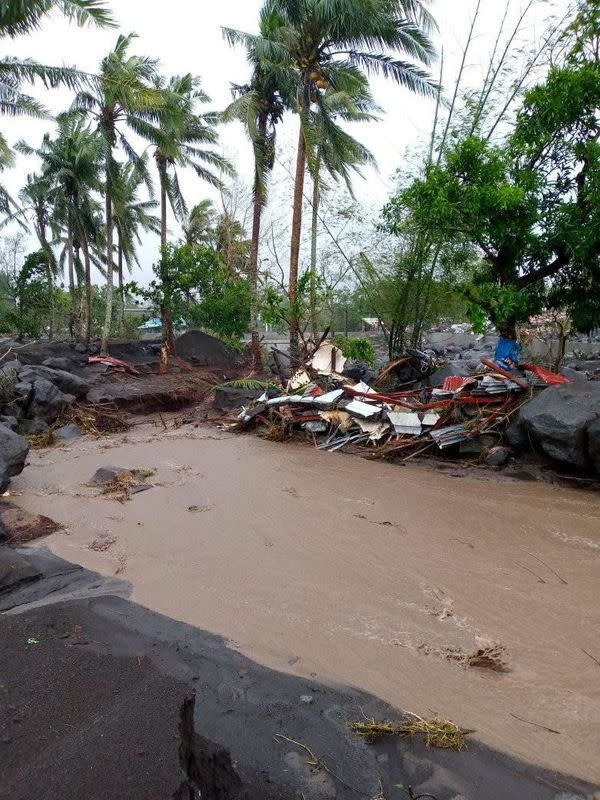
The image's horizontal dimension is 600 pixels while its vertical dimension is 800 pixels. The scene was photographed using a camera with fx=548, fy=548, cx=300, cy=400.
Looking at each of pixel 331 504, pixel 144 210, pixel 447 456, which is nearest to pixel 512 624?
pixel 331 504

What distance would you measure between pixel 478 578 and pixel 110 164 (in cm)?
1831

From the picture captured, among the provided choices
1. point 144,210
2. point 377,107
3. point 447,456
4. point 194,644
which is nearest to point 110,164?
point 377,107

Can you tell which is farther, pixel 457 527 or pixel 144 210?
pixel 144 210

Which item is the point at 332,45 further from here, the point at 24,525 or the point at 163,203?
the point at 24,525

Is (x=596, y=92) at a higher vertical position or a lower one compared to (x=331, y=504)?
higher

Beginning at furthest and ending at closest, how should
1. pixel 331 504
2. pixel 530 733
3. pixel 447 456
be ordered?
1. pixel 447 456
2. pixel 331 504
3. pixel 530 733

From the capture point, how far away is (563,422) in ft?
22.0

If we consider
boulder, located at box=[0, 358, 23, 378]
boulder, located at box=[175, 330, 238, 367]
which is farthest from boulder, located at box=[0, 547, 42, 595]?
boulder, located at box=[175, 330, 238, 367]

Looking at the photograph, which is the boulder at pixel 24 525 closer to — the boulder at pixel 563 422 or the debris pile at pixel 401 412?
the debris pile at pixel 401 412

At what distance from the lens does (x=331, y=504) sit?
619cm

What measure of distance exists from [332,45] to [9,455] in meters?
13.9

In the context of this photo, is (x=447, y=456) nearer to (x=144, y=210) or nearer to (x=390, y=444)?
(x=390, y=444)

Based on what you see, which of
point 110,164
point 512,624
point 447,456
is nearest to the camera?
point 512,624

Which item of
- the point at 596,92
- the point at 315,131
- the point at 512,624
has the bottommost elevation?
the point at 512,624
